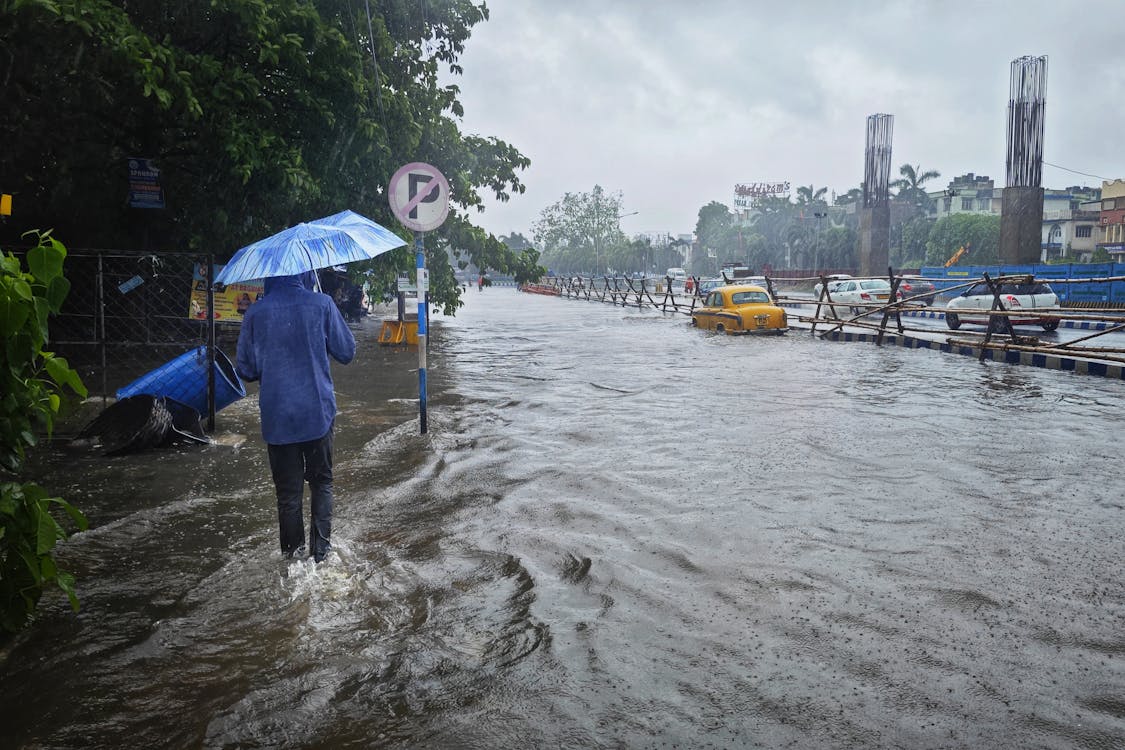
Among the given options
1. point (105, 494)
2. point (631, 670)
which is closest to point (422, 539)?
point (631, 670)

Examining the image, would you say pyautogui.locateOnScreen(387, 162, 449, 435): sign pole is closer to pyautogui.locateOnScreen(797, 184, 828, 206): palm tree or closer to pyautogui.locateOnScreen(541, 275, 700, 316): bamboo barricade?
pyautogui.locateOnScreen(541, 275, 700, 316): bamboo barricade

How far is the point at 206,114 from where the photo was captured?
448 inches

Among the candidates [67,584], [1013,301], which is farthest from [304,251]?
[1013,301]

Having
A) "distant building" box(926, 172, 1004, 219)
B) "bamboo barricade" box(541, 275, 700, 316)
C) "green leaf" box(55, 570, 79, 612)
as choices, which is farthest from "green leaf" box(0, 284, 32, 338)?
"distant building" box(926, 172, 1004, 219)

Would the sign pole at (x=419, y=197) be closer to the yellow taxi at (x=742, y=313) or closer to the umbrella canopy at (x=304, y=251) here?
the umbrella canopy at (x=304, y=251)

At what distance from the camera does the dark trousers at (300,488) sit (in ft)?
16.2

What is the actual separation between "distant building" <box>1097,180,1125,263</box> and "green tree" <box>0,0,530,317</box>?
56585 millimetres

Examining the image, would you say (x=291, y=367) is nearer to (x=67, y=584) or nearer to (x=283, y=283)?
(x=283, y=283)

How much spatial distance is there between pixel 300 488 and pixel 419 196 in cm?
450

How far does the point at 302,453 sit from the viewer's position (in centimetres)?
→ 501

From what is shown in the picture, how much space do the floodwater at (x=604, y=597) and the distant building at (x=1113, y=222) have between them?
2288 inches

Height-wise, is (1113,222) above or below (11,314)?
above

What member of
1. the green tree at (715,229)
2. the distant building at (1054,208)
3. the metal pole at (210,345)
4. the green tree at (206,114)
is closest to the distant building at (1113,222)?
the distant building at (1054,208)

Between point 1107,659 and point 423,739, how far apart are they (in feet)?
9.75
